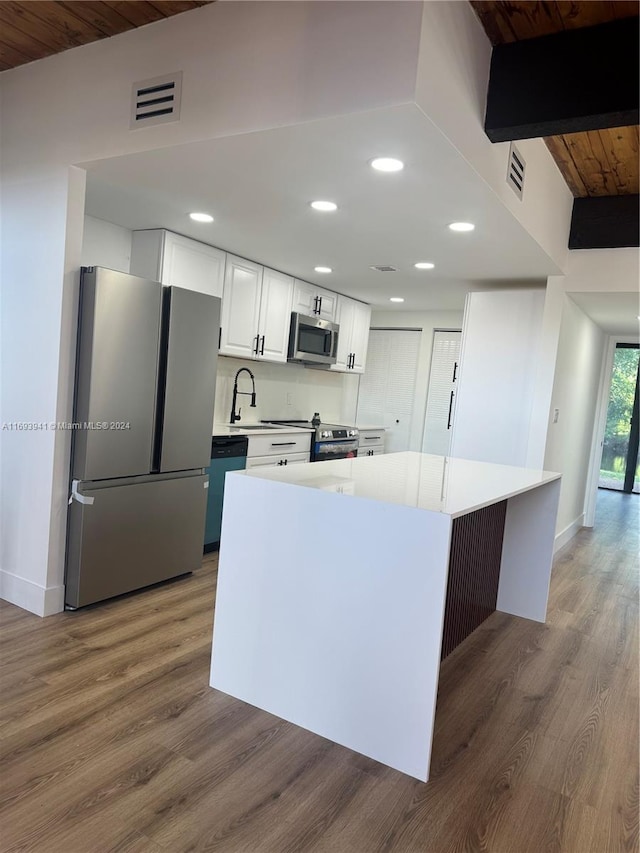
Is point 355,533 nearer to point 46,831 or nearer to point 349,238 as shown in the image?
point 46,831

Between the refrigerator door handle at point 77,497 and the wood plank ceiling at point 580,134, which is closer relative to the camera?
the wood plank ceiling at point 580,134

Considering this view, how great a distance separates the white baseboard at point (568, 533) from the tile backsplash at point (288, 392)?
2622 mm

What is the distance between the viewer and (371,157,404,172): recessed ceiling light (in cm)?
227

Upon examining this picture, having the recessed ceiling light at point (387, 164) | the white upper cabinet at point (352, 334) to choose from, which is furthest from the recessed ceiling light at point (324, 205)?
the white upper cabinet at point (352, 334)

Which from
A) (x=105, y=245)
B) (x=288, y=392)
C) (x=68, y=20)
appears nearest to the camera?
(x=68, y=20)

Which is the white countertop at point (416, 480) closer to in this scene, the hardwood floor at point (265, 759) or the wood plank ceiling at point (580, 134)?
the hardwood floor at point (265, 759)

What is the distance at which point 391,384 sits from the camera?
6.60 meters

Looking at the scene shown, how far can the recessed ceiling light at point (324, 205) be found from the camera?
2.88m

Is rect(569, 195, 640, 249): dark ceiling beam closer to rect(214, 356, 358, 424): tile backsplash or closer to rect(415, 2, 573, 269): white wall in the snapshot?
rect(415, 2, 573, 269): white wall

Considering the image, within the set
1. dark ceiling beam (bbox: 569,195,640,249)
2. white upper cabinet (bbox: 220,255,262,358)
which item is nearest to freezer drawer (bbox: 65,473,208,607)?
white upper cabinet (bbox: 220,255,262,358)

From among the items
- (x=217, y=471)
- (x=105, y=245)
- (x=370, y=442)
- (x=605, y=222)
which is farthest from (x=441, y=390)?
(x=105, y=245)

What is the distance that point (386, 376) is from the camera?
21.8ft

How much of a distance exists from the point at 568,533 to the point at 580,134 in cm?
352

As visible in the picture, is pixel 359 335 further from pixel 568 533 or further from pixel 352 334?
pixel 568 533
